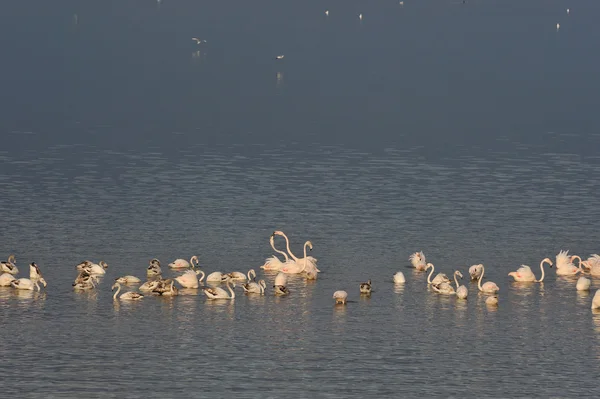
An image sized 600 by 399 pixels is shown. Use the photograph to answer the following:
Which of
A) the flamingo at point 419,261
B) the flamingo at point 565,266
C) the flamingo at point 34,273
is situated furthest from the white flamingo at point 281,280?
the flamingo at point 565,266

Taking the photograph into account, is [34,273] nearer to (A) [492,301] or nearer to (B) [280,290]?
(B) [280,290]

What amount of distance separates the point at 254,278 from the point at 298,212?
36.6 ft

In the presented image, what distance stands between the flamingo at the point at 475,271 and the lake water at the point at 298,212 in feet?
2.64

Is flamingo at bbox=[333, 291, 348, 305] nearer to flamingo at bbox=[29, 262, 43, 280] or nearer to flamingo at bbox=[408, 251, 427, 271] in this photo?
flamingo at bbox=[408, 251, 427, 271]

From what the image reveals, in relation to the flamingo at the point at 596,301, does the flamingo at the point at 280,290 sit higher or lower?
higher

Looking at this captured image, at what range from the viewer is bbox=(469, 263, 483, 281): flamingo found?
40781mm

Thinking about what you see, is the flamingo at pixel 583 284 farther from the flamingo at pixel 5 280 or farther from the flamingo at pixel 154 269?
the flamingo at pixel 5 280

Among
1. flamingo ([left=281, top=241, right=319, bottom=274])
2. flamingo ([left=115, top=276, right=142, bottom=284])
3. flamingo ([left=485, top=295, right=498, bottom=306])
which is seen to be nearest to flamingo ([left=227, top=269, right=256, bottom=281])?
flamingo ([left=281, top=241, right=319, bottom=274])

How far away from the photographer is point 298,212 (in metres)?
51.3

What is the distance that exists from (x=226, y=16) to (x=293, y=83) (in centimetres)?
6692

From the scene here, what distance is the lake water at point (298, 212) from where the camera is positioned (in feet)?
107

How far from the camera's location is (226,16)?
16725 cm

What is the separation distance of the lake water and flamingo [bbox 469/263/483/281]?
81cm

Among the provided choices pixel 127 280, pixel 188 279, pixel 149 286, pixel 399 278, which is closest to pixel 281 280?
pixel 188 279
